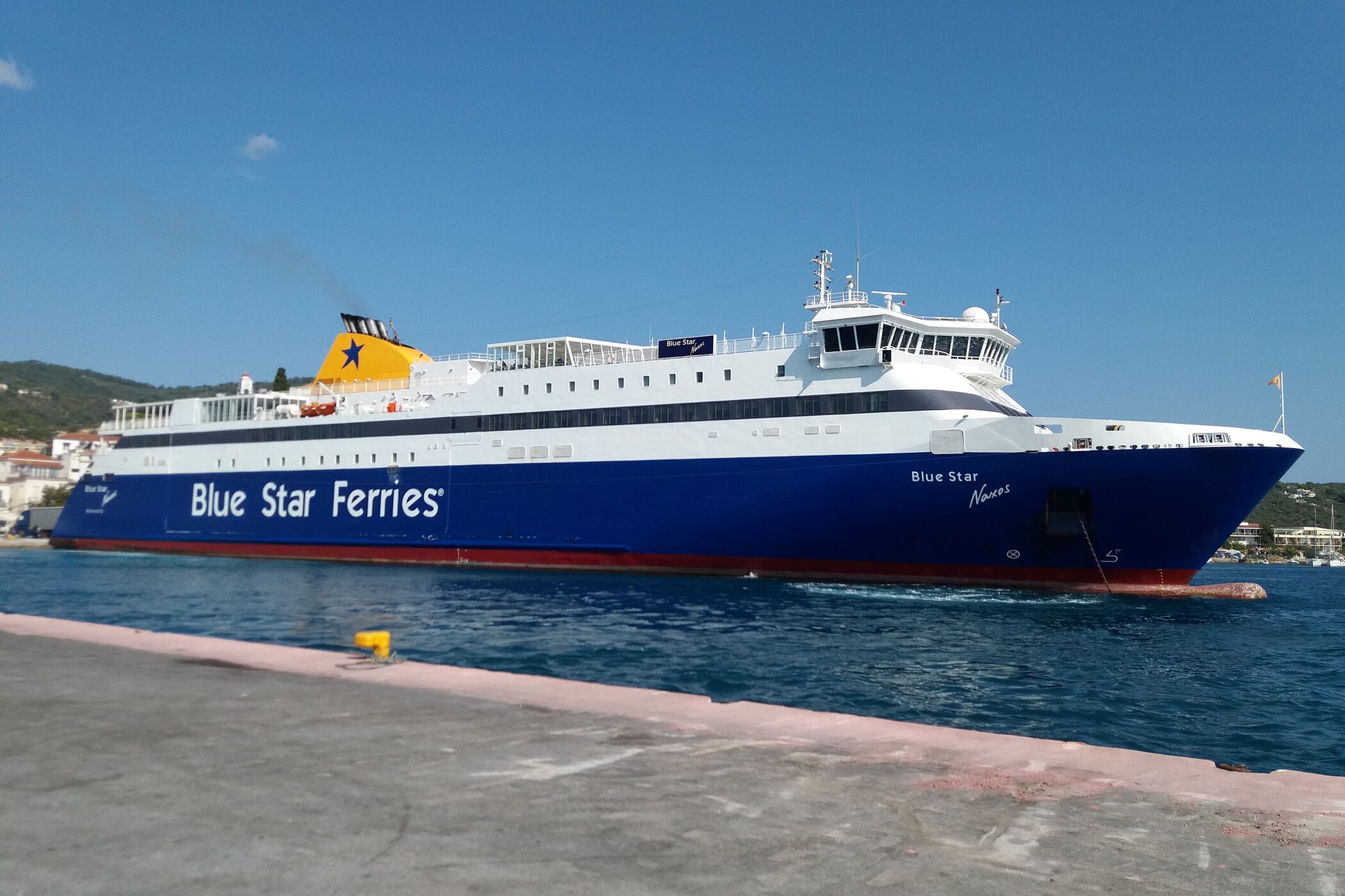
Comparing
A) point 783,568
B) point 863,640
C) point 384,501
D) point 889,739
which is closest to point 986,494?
point 783,568

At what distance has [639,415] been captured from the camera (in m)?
31.3

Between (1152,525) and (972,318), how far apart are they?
28.5 feet

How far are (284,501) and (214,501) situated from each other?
16.7 ft

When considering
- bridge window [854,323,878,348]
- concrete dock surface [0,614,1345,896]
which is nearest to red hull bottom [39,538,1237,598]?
bridge window [854,323,878,348]

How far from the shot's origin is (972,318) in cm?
2980

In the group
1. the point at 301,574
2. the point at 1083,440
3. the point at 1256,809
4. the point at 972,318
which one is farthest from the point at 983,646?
the point at 301,574

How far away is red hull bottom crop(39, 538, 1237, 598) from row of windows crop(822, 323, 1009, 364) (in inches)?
262

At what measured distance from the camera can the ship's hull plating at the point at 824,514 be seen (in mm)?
24516

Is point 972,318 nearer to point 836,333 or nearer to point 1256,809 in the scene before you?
point 836,333

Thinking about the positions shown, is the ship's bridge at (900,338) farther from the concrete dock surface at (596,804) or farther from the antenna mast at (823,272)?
the concrete dock surface at (596,804)

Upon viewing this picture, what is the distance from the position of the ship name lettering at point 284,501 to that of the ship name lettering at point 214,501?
153 centimetres

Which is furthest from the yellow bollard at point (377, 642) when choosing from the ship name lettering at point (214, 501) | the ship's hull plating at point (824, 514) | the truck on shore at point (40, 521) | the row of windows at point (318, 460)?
the truck on shore at point (40, 521)

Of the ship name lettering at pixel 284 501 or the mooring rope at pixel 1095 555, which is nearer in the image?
the mooring rope at pixel 1095 555

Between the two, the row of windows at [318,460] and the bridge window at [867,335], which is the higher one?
the bridge window at [867,335]
